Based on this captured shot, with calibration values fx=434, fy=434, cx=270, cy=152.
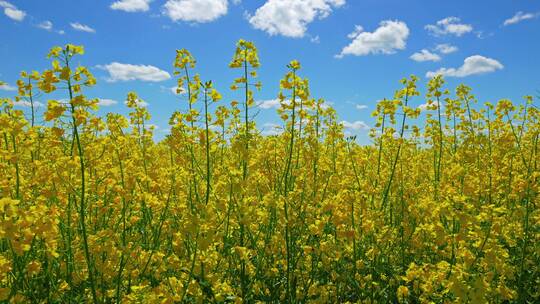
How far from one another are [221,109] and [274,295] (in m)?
2.03

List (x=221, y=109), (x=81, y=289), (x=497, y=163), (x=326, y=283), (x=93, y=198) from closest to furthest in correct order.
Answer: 1. (x=81, y=289)
2. (x=326, y=283)
3. (x=93, y=198)
4. (x=221, y=109)
5. (x=497, y=163)

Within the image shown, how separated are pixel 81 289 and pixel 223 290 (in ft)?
4.53

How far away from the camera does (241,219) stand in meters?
2.75

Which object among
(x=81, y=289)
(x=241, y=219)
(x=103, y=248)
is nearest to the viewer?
(x=241, y=219)

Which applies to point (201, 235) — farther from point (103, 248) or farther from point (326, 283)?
point (326, 283)

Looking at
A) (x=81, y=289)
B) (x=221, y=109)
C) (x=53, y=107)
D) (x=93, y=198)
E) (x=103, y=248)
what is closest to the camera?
(x=53, y=107)

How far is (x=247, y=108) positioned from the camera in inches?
142

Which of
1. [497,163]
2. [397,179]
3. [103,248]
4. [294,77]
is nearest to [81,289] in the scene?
[103,248]

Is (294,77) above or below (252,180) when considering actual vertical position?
above

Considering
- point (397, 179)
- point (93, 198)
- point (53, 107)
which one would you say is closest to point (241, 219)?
point (53, 107)

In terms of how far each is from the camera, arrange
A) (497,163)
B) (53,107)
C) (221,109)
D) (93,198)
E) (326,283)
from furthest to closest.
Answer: (497,163) → (221,109) → (93,198) → (326,283) → (53,107)

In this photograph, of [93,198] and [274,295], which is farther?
[93,198]

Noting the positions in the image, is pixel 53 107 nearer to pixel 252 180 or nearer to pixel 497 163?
pixel 252 180

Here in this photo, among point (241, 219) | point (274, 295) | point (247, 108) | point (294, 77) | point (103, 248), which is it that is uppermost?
point (294, 77)
